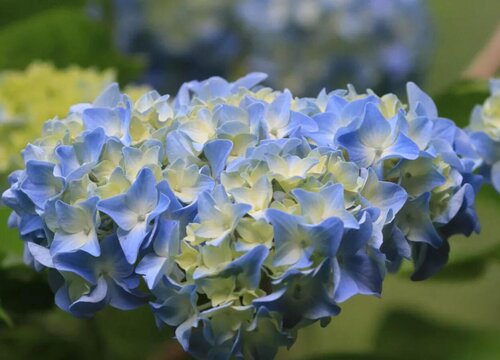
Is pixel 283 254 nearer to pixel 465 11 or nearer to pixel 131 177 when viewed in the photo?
pixel 131 177

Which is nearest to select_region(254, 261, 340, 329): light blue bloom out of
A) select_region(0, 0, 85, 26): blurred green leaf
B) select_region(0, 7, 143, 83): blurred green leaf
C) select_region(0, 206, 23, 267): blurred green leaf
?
select_region(0, 206, 23, 267): blurred green leaf

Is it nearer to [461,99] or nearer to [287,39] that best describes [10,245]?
[461,99]

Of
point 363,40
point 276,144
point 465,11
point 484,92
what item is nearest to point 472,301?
point 363,40

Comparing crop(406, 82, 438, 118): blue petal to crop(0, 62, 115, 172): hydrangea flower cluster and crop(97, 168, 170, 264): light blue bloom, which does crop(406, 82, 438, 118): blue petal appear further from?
crop(0, 62, 115, 172): hydrangea flower cluster

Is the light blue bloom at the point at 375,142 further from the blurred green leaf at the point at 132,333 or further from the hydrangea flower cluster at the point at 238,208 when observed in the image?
the blurred green leaf at the point at 132,333

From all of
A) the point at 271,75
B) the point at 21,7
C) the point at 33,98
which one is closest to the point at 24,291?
the point at 33,98

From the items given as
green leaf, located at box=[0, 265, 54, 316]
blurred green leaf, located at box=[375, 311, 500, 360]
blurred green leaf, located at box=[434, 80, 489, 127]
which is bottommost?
blurred green leaf, located at box=[375, 311, 500, 360]

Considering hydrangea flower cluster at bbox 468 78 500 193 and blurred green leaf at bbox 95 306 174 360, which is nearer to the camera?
hydrangea flower cluster at bbox 468 78 500 193
